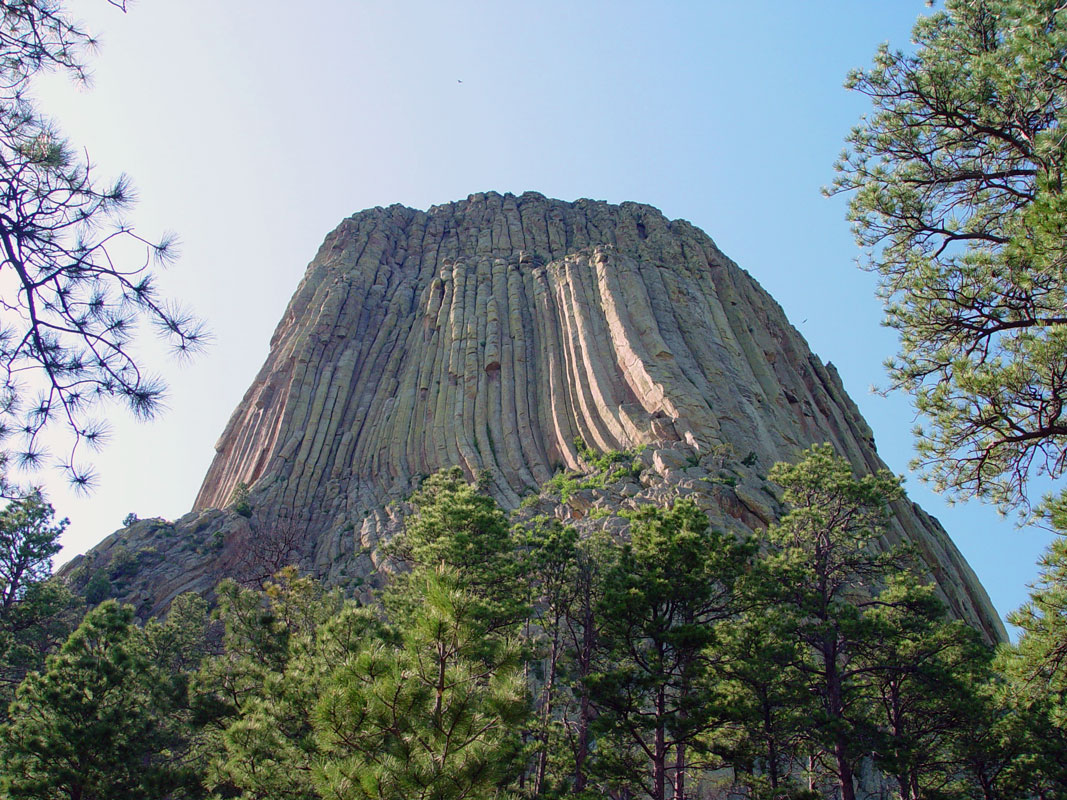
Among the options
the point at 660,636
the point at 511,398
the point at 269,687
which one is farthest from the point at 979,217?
the point at 511,398

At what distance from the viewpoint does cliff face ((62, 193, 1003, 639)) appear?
38.1 metres

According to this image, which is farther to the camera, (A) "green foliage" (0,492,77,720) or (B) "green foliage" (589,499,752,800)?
(A) "green foliage" (0,492,77,720)

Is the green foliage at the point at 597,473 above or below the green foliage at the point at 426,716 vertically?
above

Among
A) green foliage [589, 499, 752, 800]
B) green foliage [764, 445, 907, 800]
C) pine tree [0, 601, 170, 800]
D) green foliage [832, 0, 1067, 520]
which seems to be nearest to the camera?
green foliage [832, 0, 1067, 520]

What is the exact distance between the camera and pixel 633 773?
16.3 metres

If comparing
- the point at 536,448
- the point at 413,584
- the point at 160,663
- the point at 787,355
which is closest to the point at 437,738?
the point at 413,584

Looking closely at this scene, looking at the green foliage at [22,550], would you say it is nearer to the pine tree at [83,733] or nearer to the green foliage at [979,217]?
the pine tree at [83,733]

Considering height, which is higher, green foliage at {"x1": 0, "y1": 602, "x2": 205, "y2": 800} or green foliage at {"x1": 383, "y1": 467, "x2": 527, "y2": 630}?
green foliage at {"x1": 383, "y1": 467, "x2": 527, "y2": 630}

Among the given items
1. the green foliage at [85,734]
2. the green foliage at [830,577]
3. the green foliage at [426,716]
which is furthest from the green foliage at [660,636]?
the green foliage at [85,734]

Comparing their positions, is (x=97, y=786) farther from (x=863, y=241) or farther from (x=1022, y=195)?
(x=1022, y=195)

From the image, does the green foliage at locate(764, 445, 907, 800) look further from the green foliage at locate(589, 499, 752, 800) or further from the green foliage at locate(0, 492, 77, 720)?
the green foliage at locate(0, 492, 77, 720)

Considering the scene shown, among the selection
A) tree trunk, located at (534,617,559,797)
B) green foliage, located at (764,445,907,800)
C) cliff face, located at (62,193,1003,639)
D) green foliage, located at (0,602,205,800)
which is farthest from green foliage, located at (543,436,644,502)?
green foliage, located at (0,602,205,800)

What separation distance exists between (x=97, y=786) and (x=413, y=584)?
8.08 metres

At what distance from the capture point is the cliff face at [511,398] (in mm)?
38062
